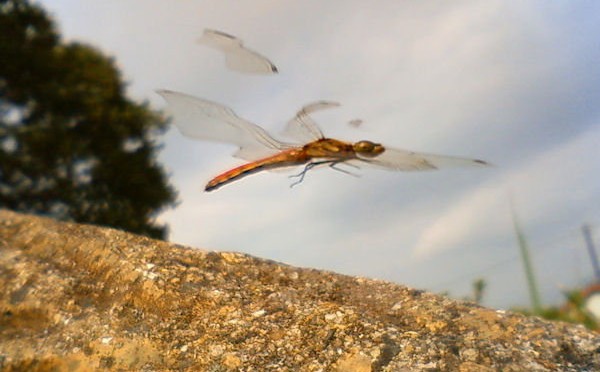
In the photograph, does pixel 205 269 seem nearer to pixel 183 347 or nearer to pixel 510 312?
pixel 183 347

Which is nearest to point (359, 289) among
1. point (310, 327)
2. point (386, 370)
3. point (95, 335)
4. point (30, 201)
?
point (310, 327)

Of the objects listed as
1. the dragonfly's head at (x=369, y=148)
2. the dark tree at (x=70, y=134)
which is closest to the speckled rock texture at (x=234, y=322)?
the dragonfly's head at (x=369, y=148)

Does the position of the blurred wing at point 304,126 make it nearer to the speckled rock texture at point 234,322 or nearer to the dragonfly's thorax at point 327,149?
the dragonfly's thorax at point 327,149

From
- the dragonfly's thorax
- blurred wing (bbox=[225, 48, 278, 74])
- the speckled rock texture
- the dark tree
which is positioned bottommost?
the speckled rock texture

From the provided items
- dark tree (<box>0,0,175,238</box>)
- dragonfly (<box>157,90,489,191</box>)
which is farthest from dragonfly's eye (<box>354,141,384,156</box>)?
dark tree (<box>0,0,175,238</box>)

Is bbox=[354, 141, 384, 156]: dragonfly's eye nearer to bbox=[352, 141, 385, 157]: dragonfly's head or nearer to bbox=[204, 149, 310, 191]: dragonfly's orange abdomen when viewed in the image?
bbox=[352, 141, 385, 157]: dragonfly's head

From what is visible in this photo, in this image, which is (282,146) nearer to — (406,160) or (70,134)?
(406,160)
